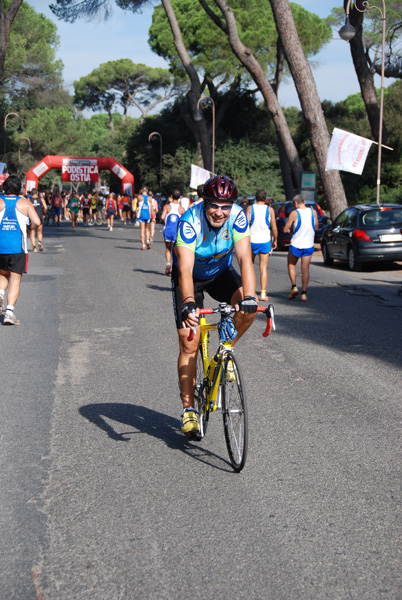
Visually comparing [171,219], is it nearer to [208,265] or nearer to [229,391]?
[208,265]

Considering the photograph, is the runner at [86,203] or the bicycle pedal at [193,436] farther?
the runner at [86,203]

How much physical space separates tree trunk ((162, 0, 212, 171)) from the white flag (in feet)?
58.7

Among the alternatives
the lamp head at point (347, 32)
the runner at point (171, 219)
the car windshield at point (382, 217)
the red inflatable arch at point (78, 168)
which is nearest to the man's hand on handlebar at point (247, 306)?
the runner at point (171, 219)

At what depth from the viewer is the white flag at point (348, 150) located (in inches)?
918

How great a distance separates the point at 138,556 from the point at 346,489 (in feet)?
4.59

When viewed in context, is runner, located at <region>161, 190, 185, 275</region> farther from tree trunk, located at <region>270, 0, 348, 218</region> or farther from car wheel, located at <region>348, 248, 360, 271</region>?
tree trunk, located at <region>270, 0, 348, 218</region>

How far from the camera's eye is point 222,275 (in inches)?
215

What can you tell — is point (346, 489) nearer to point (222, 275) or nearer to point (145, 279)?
point (222, 275)

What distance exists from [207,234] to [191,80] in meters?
38.0

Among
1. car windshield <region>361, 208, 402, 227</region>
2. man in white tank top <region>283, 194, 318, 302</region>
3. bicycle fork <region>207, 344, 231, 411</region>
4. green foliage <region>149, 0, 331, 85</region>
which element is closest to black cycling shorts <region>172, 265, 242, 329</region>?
bicycle fork <region>207, 344, 231, 411</region>

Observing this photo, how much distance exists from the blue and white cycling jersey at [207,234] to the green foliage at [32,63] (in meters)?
57.6

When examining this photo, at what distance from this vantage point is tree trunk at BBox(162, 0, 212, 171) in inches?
1533

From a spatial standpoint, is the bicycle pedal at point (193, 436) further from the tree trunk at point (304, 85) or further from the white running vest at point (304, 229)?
the tree trunk at point (304, 85)

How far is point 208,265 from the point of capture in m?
5.23
